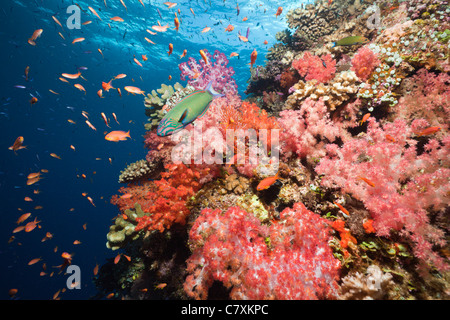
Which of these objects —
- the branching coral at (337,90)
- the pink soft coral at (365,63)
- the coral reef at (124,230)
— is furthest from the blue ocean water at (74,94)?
the branching coral at (337,90)

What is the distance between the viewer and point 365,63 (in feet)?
14.2

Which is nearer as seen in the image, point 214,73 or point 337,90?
point 337,90

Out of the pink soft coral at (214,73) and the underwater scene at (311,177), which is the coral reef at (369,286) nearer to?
the underwater scene at (311,177)

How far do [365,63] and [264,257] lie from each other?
523cm

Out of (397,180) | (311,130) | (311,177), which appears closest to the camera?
(397,180)

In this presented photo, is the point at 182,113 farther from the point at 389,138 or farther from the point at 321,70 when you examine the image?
the point at 321,70

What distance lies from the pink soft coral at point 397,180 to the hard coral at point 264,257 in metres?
0.85

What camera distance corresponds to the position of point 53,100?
52.8 m

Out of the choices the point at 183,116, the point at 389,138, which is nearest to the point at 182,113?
the point at 183,116

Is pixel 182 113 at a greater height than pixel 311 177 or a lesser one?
greater

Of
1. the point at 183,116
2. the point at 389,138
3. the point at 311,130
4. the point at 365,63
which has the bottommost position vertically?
the point at 389,138
